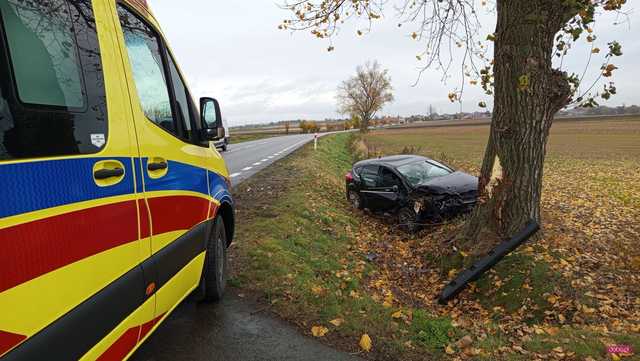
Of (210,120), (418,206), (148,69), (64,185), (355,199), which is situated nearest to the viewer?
(64,185)

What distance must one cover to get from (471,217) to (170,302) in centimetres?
510

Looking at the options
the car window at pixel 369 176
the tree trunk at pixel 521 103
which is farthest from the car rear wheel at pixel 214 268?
the car window at pixel 369 176

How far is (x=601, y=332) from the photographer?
407 centimetres

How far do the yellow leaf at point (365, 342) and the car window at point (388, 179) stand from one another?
5962 mm

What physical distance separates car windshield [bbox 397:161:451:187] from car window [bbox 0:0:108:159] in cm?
758

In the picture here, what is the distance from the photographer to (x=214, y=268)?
4.01m

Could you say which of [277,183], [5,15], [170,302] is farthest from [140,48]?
[277,183]

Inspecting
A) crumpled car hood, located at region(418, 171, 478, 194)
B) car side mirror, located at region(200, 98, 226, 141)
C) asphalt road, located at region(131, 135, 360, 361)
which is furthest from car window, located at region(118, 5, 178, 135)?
crumpled car hood, located at region(418, 171, 478, 194)

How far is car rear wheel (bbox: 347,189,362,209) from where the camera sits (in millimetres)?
10827

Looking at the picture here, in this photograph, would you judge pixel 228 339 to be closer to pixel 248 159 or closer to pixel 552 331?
pixel 552 331

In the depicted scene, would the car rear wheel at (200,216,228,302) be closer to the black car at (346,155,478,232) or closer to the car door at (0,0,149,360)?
the car door at (0,0,149,360)

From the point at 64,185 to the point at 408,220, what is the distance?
764cm

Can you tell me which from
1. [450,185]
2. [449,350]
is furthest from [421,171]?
[449,350]

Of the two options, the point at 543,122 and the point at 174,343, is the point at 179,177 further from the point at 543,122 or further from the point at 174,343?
the point at 543,122
